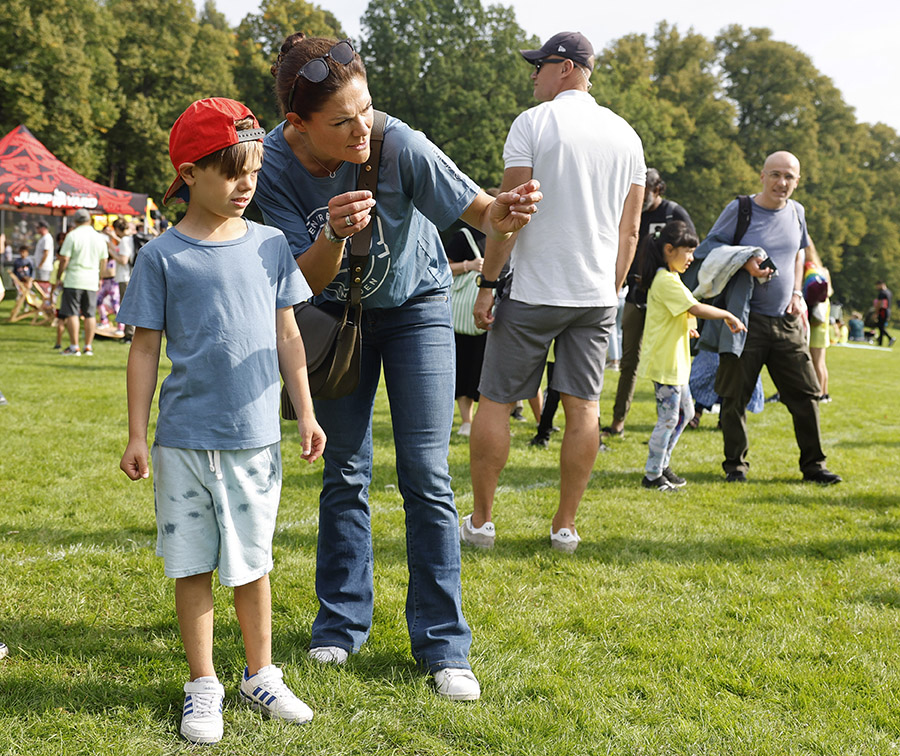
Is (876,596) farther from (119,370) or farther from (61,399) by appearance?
(119,370)

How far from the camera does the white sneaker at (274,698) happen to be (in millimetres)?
2650

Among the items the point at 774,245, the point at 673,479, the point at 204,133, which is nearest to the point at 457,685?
the point at 204,133

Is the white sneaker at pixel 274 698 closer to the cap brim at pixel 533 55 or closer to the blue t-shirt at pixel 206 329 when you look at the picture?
the blue t-shirt at pixel 206 329

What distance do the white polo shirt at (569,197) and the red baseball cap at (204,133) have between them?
208 cm

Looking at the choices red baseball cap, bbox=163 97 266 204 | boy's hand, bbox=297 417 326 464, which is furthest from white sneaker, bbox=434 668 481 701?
red baseball cap, bbox=163 97 266 204

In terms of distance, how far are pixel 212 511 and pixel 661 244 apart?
4.60 meters

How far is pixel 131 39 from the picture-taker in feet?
135

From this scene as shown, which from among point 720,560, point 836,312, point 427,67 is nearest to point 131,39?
point 427,67

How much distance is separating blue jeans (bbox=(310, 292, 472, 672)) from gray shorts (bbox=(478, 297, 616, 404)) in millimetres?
1334

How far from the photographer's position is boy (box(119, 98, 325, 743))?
244 cm

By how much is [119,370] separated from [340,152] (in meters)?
9.48

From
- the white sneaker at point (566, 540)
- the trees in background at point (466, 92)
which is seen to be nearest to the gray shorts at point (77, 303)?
the white sneaker at point (566, 540)

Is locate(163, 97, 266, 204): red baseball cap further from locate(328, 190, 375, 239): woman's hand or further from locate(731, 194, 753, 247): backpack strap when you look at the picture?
locate(731, 194, 753, 247): backpack strap

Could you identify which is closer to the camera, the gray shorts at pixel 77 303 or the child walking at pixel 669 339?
the child walking at pixel 669 339
